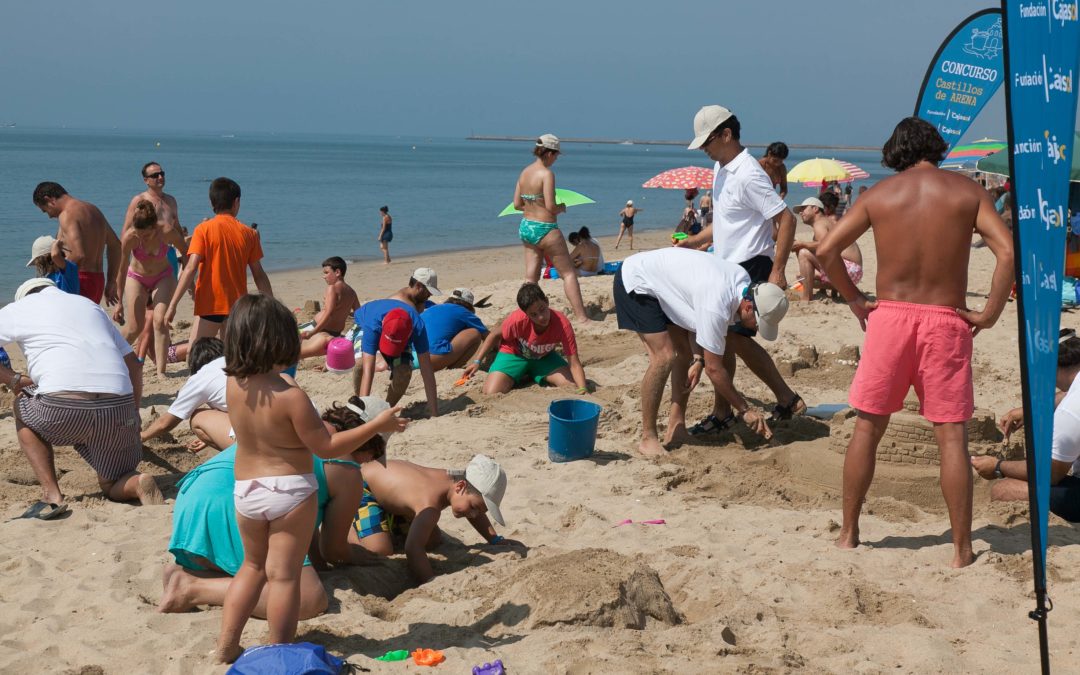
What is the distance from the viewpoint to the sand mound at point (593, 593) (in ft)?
11.6

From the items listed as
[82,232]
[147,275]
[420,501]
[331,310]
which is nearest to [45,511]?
[420,501]

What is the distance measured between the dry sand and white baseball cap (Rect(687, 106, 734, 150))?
1829 millimetres

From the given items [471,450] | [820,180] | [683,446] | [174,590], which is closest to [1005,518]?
[683,446]

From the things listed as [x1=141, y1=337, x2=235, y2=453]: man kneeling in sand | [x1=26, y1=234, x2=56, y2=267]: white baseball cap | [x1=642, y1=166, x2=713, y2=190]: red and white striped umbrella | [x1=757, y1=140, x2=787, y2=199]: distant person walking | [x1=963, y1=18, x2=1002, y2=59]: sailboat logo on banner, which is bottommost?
[x1=141, y1=337, x2=235, y2=453]: man kneeling in sand

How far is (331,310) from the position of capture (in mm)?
8602

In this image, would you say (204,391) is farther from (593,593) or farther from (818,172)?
(818,172)

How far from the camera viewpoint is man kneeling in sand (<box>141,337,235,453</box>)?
4965 mm

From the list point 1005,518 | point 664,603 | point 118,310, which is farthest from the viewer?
point 118,310

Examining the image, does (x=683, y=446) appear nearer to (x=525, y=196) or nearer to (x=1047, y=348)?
(x=1047, y=348)

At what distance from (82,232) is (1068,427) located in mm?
6594

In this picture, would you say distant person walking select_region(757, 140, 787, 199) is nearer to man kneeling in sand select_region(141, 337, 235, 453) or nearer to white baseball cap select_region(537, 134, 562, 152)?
white baseball cap select_region(537, 134, 562, 152)

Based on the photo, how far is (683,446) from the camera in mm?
5895

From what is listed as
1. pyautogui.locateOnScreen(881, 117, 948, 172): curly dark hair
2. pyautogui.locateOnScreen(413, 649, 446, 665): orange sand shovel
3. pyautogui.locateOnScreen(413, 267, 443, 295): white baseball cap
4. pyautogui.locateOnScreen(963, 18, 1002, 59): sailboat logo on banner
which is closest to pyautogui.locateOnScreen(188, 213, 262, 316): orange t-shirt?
pyautogui.locateOnScreen(413, 267, 443, 295): white baseball cap

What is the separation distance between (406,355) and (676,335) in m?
2.07
